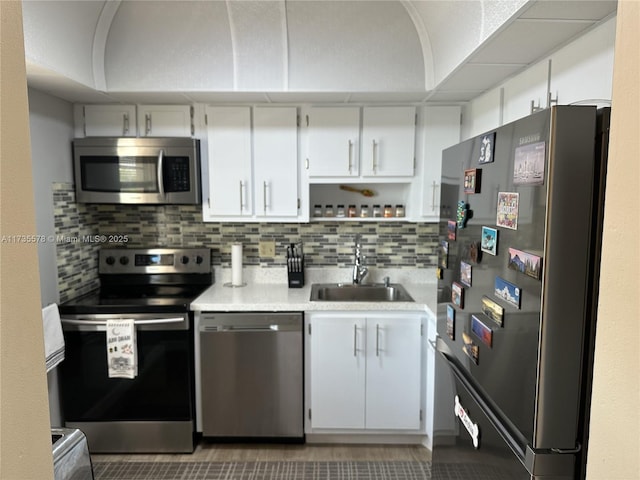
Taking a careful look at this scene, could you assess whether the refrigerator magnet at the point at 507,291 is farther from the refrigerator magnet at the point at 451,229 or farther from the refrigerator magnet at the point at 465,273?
the refrigerator magnet at the point at 451,229

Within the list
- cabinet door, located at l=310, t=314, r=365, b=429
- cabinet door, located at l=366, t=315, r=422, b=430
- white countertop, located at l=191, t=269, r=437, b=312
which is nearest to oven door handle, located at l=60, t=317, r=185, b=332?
white countertop, located at l=191, t=269, r=437, b=312

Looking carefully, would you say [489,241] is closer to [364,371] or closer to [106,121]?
[364,371]

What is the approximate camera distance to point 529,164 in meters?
1.14

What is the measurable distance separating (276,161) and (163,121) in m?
0.75

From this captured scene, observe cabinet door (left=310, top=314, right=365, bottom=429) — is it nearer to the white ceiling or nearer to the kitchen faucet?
the kitchen faucet

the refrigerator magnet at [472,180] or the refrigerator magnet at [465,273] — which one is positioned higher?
the refrigerator magnet at [472,180]

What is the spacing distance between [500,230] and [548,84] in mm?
823

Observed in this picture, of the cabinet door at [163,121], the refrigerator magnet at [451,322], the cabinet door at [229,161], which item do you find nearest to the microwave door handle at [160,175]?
the cabinet door at [163,121]

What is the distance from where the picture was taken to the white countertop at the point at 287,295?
257 cm

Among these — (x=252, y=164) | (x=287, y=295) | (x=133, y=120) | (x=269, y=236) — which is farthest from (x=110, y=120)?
(x=287, y=295)

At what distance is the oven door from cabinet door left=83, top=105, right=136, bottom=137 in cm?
115

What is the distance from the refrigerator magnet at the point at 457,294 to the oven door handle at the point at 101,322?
155 cm

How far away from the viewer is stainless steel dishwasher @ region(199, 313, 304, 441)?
2570mm

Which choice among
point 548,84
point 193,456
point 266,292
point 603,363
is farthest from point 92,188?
point 603,363
